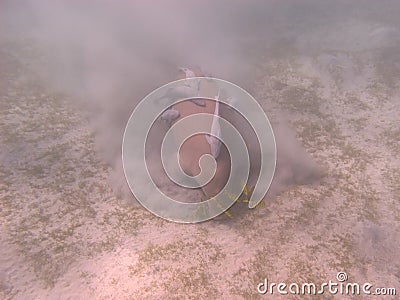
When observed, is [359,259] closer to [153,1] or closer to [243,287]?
[243,287]

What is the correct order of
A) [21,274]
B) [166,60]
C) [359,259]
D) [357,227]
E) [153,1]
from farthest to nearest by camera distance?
[153,1]
[166,60]
[357,227]
[359,259]
[21,274]

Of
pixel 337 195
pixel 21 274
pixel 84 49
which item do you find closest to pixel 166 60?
pixel 84 49

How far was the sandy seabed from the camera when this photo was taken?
4.36 meters

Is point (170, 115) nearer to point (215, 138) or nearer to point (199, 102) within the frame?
point (199, 102)

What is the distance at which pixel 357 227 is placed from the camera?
5.21 m

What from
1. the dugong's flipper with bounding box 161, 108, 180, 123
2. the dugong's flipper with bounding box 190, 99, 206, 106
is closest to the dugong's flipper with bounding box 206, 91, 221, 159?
the dugong's flipper with bounding box 190, 99, 206, 106

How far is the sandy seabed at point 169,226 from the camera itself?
14.3 feet

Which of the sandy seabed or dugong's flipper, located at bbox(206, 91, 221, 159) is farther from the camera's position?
dugong's flipper, located at bbox(206, 91, 221, 159)

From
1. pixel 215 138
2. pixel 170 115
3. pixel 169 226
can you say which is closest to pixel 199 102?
pixel 170 115

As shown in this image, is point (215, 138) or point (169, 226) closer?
point (169, 226)

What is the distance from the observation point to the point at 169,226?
5.18 metres

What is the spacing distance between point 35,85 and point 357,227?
852cm

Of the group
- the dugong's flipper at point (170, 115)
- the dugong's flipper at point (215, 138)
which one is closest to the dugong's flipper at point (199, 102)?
the dugong's flipper at point (170, 115)

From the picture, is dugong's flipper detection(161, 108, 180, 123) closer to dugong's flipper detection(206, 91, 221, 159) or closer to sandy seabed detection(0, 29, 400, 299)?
dugong's flipper detection(206, 91, 221, 159)
